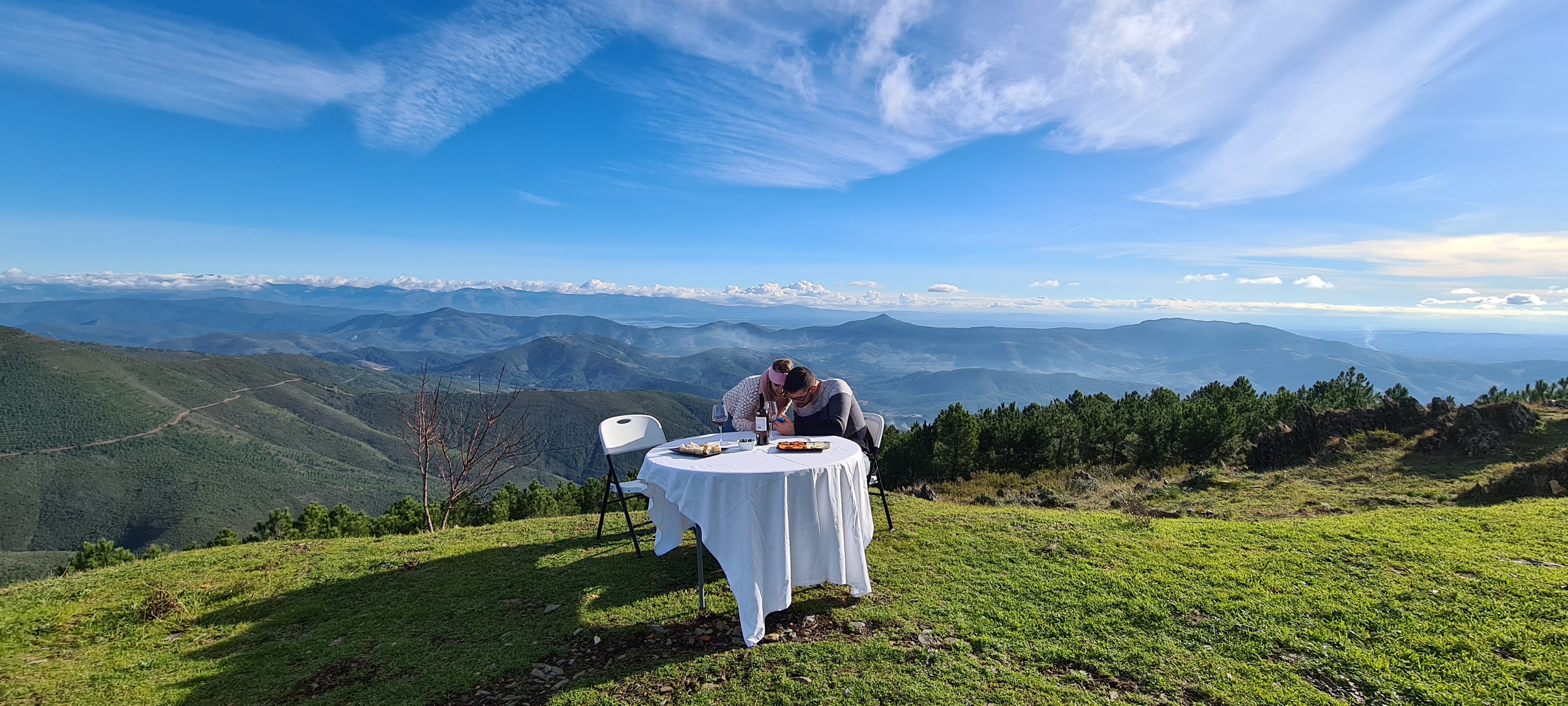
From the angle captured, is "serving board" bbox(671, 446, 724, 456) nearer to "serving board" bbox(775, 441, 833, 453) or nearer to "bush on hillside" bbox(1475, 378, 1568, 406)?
"serving board" bbox(775, 441, 833, 453)

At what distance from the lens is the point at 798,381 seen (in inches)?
218

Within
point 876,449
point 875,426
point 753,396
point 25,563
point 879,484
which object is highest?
point 753,396

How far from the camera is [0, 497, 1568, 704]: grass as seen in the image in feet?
10.2

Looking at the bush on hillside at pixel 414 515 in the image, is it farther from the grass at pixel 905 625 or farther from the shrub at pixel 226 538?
the grass at pixel 905 625

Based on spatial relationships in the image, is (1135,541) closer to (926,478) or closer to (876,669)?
(876,669)

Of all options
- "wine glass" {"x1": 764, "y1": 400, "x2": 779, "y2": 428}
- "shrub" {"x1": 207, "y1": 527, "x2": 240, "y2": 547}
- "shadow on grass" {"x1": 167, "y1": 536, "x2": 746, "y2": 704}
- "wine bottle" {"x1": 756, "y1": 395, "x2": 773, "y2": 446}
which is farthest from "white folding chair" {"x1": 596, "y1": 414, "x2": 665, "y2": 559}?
"shrub" {"x1": 207, "y1": 527, "x2": 240, "y2": 547}

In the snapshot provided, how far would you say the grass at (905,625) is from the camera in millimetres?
3113

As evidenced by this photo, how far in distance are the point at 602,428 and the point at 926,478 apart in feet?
39.8

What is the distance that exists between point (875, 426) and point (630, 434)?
252cm

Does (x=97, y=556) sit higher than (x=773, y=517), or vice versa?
(x=773, y=517)

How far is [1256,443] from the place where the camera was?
11.2m

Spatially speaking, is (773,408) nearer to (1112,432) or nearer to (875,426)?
(875,426)

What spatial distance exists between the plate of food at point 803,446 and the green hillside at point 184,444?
196 ft

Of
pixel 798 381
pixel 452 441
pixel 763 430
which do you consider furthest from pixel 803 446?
pixel 452 441
